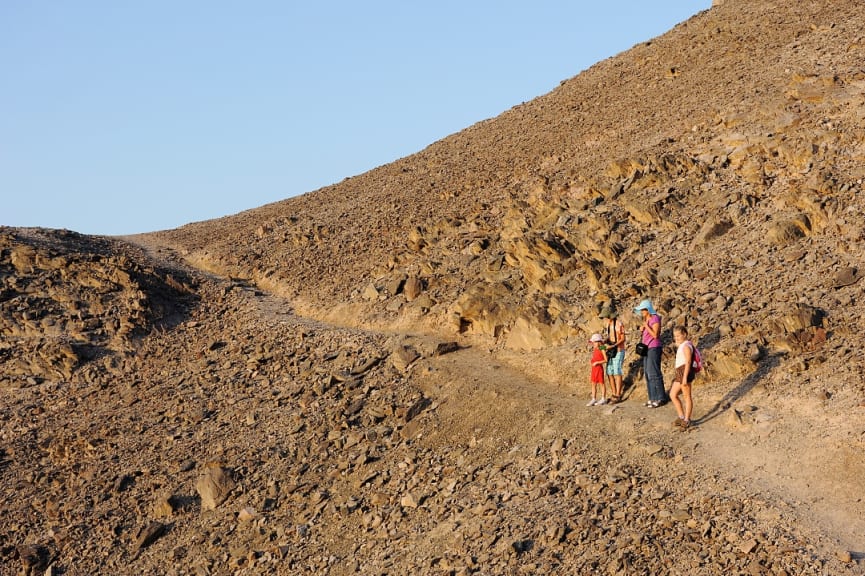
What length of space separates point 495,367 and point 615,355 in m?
2.49

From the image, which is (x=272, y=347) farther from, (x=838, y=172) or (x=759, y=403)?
(x=838, y=172)

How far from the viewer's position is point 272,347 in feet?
59.3

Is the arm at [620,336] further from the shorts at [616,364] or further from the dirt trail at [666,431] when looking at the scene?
the dirt trail at [666,431]

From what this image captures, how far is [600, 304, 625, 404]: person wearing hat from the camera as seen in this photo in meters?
13.3

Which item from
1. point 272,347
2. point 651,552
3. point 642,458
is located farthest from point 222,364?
point 651,552

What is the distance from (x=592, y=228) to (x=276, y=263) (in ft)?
29.5

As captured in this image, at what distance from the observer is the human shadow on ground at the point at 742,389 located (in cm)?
1209

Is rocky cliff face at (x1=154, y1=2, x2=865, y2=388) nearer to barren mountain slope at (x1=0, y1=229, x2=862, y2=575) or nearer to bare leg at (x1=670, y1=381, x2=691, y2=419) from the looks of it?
bare leg at (x1=670, y1=381, x2=691, y2=419)

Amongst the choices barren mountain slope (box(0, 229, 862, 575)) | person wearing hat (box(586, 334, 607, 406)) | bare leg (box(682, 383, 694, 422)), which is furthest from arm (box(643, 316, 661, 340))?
bare leg (box(682, 383, 694, 422))

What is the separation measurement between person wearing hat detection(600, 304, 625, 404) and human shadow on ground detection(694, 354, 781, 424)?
149 cm

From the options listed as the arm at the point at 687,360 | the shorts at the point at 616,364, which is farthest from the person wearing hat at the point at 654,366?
the arm at the point at 687,360

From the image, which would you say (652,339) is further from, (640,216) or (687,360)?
(640,216)

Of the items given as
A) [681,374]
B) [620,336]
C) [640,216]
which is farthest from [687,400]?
[640,216]

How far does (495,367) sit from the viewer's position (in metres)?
15.2
